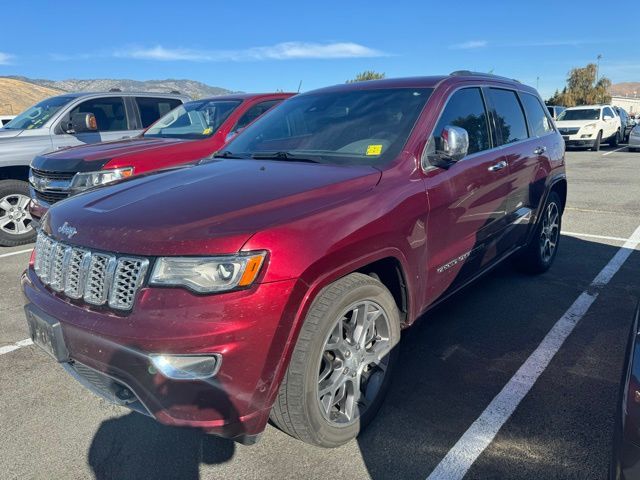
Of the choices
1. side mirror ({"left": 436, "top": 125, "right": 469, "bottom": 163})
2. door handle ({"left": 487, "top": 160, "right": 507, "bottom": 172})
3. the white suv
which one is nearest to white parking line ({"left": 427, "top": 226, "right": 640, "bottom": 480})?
door handle ({"left": 487, "top": 160, "right": 507, "bottom": 172})

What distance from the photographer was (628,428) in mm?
1640

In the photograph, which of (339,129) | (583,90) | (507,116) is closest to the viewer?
(339,129)

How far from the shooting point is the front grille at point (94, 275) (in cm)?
222

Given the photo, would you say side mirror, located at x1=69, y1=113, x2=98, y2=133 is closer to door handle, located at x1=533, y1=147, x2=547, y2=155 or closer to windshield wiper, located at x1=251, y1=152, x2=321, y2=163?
windshield wiper, located at x1=251, y1=152, x2=321, y2=163

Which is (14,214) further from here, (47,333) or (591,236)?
(591,236)

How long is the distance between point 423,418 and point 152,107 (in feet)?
23.2

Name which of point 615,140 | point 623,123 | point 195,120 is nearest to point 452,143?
point 195,120

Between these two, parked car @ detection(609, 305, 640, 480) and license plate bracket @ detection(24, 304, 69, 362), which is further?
license plate bracket @ detection(24, 304, 69, 362)

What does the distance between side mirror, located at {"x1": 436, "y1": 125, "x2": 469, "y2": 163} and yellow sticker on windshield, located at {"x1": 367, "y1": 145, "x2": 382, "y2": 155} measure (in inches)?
14.2

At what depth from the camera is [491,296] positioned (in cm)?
476

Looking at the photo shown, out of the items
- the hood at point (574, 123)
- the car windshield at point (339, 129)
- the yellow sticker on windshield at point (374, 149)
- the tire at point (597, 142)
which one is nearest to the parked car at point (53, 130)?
the car windshield at point (339, 129)

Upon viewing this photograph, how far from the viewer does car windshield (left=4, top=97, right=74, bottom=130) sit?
7438 mm

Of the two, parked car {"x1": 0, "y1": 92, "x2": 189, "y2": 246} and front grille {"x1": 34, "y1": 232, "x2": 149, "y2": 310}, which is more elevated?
parked car {"x1": 0, "y1": 92, "x2": 189, "y2": 246}

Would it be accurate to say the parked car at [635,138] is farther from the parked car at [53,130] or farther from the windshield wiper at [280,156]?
the windshield wiper at [280,156]
